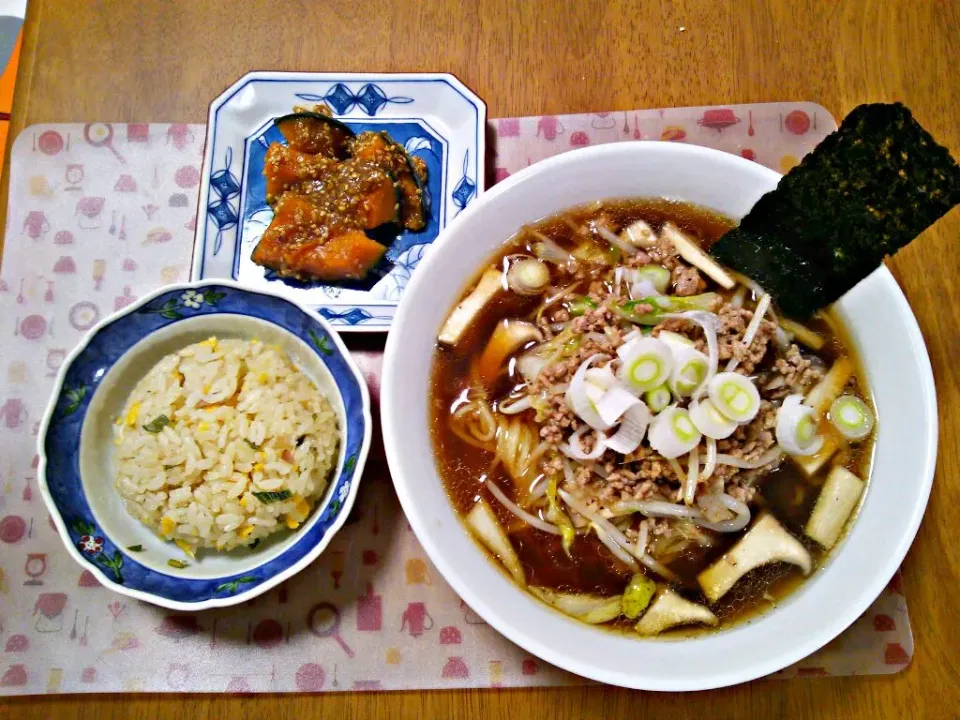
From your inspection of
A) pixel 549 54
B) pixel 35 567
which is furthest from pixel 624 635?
pixel 549 54

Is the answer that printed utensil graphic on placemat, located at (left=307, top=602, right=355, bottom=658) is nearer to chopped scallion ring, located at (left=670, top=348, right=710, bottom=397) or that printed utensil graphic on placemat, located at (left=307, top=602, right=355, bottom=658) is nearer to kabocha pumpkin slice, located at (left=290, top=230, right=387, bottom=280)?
kabocha pumpkin slice, located at (left=290, top=230, right=387, bottom=280)

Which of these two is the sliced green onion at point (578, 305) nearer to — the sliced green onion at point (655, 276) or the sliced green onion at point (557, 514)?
the sliced green onion at point (655, 276)

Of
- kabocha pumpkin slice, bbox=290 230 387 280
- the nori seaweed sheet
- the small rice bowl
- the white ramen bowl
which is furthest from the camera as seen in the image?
kabocha pumpkin slice, bbox=290 230 387 280

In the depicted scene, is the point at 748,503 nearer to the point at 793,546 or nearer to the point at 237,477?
the point at 793,546

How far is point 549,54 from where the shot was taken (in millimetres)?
2180

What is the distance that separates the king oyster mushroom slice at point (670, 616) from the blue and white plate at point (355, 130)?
3.43 ft

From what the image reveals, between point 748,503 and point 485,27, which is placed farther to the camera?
point 485,27

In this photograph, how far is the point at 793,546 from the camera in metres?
1.58

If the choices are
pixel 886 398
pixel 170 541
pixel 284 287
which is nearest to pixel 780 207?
pixel 886 398

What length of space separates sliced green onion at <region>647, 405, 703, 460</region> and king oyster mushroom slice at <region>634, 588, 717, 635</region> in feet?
1.22

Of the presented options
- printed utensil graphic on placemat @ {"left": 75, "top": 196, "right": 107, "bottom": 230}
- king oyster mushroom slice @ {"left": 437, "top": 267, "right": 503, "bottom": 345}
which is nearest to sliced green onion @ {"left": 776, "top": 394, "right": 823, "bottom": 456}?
king oyster mushroom slice @ {"left": 437, "top": 267, "right": 503, "bottom": 345}

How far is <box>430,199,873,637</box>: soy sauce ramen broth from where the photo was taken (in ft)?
5.24

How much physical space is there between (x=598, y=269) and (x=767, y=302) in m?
0.42

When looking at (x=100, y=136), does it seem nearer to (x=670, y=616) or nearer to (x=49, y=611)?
(x=49, y=611)
